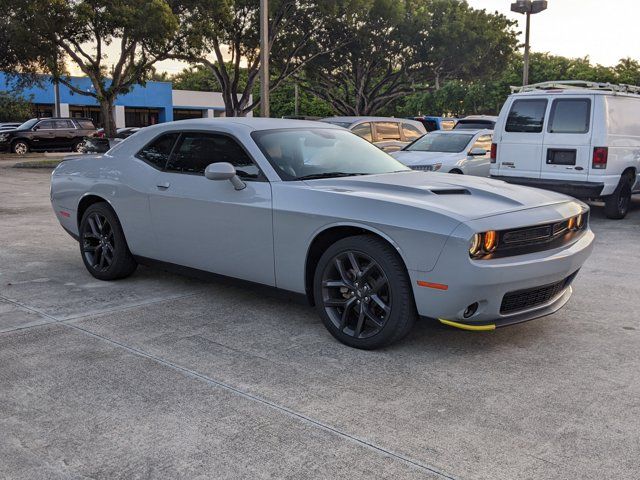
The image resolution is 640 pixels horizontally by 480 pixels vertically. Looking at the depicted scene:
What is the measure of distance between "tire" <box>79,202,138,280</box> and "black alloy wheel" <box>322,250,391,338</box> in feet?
7.86

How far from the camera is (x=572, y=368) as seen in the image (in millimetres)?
4191

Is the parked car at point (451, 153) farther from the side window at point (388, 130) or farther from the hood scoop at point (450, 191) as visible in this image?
the hood scoop at point (450, 191)

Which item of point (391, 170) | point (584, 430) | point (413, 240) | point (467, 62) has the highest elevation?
point (467, 62)

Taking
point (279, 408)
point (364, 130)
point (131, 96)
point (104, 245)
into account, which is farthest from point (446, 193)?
point (131, 96)

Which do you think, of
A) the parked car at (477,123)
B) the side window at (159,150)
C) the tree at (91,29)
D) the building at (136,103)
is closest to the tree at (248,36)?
the tree at (91,29)

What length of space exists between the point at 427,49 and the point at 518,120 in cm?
2586

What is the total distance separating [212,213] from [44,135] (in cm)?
2845

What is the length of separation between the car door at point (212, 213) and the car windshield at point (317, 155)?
0.21 metres

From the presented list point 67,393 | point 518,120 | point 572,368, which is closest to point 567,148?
point 518,120

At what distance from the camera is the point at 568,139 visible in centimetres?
1027

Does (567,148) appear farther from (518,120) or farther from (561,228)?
(561,228)

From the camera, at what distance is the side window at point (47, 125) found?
30859mm

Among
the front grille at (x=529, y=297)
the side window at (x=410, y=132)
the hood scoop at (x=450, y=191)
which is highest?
the side window at (x=410, y=132)

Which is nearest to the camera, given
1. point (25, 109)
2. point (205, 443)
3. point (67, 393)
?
point (205, 443)
